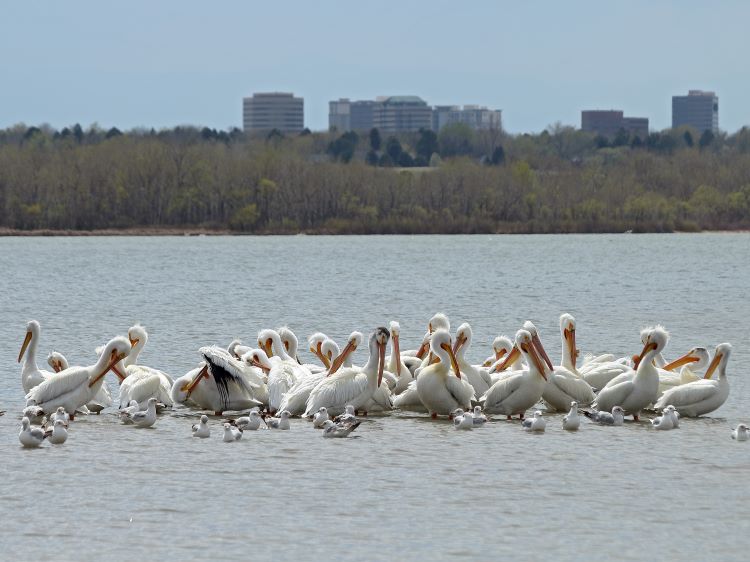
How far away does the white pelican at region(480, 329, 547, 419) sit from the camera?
40.1ft

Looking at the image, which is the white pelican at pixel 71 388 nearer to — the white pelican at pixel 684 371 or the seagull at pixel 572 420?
the seagull at pixel 572 420

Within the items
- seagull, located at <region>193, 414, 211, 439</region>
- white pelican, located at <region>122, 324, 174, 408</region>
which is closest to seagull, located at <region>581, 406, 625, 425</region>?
seagull, located at <region>193, 414, 211, 439</region>

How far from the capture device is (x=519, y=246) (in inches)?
2884

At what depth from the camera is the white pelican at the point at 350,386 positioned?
1209 cm

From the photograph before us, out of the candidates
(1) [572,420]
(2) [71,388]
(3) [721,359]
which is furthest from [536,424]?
(2) [71,388]

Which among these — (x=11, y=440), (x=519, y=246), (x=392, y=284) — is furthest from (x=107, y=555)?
(x=519, y=246)

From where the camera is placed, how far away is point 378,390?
1258cm

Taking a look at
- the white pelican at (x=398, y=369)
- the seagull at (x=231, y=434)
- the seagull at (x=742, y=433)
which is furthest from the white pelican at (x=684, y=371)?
the seagull at (x=231, y=434)

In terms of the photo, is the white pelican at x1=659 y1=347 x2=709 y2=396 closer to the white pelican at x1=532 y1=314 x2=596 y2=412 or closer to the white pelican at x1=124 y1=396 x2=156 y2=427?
the white pelican at x1=532 y1=314 x2=596 y2=412

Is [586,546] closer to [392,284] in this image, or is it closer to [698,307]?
[698,307]

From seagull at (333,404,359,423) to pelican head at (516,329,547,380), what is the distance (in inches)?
60.1

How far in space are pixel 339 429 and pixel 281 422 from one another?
23.9 inches

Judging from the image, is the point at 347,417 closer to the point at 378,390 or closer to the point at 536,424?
the point at 378,390

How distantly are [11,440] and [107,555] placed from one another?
3589 millimetres
